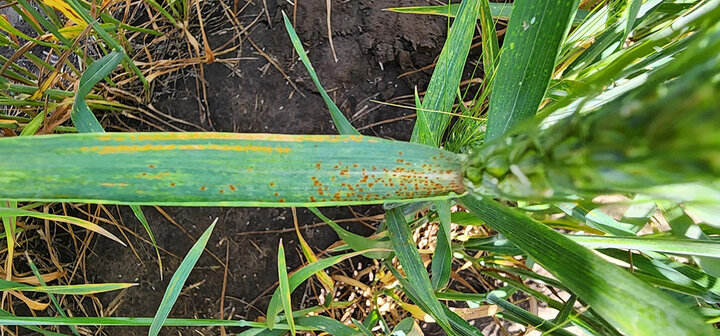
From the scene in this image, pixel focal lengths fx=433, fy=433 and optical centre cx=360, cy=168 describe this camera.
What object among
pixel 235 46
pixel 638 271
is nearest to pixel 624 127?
pixel 638 271

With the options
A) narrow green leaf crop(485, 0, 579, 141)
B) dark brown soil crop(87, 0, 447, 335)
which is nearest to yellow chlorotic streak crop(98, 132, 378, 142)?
narrow green leaf crop(485, 0, 579, 141)

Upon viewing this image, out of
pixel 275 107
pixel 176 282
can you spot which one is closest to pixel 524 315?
pixel 176 282

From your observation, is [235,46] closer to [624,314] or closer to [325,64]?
[325,64]

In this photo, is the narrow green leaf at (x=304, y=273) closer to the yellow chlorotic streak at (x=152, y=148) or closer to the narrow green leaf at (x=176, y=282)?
the narrow green leaf at (x=176, y=282)

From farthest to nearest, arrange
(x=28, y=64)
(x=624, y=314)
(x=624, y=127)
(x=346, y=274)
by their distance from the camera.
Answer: (x=28, y=64) < (x=346, y=274) < (x=624, y=314) < (x=624, y=127)

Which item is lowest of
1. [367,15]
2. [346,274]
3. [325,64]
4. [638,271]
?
[346,274]

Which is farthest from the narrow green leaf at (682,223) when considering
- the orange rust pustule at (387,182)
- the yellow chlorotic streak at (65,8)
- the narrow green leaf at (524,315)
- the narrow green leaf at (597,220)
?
the yellow chlorotic streak at (65,8)
